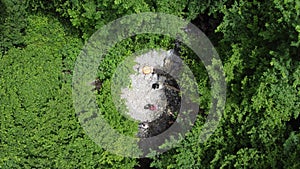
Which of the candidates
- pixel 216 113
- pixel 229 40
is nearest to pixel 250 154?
pixel 216 113

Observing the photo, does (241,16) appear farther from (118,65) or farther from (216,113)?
(118,65)

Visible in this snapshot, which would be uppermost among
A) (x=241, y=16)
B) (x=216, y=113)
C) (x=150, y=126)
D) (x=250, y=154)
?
(x=241, y=16)

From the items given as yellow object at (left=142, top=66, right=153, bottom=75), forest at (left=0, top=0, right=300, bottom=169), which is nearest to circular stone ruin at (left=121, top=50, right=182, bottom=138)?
yellow object at (left=142, top=66, right=153, bottom=75)

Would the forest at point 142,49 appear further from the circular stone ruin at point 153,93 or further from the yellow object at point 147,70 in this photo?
the yellow object at point 147,70

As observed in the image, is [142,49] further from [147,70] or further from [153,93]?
[153,93]

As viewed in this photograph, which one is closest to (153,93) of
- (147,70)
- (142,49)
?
(147,70)

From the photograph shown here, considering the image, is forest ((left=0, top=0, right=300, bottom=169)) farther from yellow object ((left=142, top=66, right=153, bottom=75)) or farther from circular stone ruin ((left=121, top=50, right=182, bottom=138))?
yellow object ((left=142, top=66, right=153, bottom=75))

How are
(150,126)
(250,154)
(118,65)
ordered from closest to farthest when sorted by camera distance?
(250,154) → (118,65) → (150,126)
